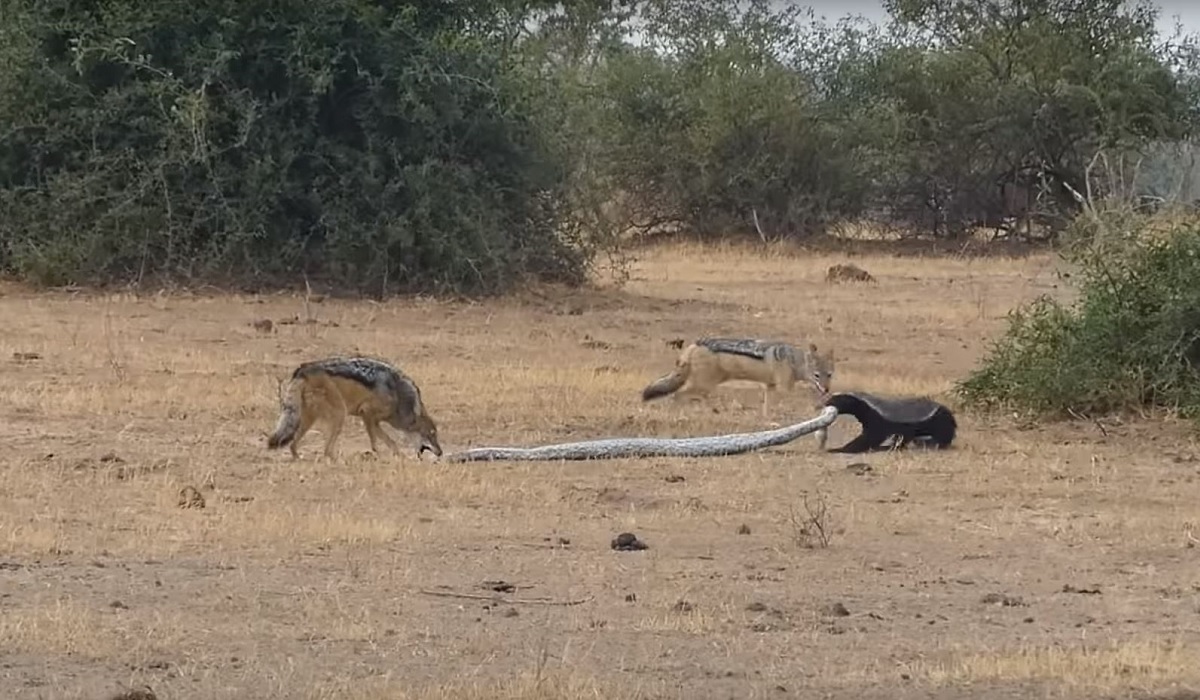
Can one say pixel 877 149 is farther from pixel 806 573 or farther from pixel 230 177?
pixel 806 573

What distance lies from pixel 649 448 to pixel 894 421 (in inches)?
63.5

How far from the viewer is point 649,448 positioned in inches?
495

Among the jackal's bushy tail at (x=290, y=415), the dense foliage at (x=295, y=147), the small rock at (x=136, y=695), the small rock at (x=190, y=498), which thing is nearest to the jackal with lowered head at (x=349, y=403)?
the jackal's bushy tail at (x=290, y=415)

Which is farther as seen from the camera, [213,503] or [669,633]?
[213,503]

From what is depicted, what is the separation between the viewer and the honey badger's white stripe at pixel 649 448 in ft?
39.9

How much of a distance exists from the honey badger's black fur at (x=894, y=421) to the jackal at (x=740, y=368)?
2.12m

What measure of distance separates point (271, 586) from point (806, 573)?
2.38 meters

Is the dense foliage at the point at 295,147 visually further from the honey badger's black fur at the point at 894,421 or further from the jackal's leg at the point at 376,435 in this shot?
the jackal's leg at the point at 376,435

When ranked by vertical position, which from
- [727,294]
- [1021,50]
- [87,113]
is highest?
[1021,50]

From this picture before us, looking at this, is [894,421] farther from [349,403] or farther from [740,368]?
[349,403]

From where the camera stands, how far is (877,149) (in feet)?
128

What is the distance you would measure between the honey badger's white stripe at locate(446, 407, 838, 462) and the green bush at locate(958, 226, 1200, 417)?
96.0 inches

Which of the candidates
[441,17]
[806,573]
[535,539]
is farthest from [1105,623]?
[441,17]

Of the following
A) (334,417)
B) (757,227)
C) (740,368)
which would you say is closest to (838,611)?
(334,417)
